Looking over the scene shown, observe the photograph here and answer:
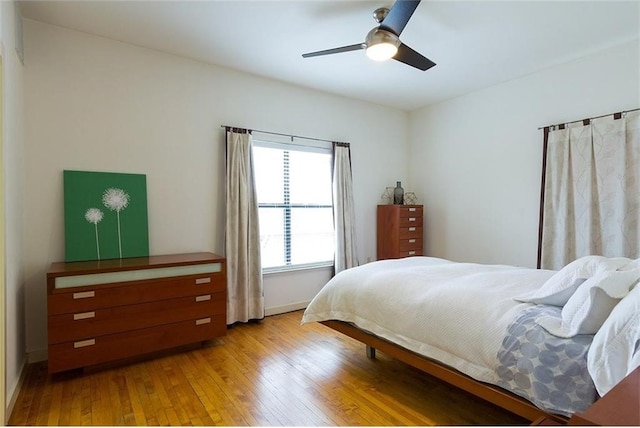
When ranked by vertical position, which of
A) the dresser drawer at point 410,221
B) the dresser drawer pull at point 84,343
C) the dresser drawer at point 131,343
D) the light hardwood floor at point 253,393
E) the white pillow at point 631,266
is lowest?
the light hardwood floor at point 253,393

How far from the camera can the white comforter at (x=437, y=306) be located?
5.63 feet

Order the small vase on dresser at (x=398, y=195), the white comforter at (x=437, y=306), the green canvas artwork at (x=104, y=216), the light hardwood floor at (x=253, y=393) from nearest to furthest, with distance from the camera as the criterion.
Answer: the white comforter at (x=437, y=306) < the light hardwood floor at (x=253, y=393) < the green canvas artwork at (x=104, y=216) < the small vase on dresser at (x=398, y=195)

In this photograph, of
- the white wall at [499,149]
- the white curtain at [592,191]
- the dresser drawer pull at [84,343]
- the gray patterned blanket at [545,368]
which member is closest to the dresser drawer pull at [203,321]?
the dresser drawer pull at [84,343]

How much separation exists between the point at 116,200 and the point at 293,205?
183 centimetres

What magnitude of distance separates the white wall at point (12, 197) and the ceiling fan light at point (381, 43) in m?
2.12

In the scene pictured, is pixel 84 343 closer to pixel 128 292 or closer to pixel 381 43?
pixel 128 292

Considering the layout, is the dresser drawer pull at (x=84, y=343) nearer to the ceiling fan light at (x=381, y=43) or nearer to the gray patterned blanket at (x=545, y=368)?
the gray patterned blanket at (x=545, y=368)

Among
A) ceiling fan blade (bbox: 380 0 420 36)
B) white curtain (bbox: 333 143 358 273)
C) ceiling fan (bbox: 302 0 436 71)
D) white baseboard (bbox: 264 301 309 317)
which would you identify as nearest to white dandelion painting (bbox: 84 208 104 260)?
white baseboard (bbox: 264 301 309 317)

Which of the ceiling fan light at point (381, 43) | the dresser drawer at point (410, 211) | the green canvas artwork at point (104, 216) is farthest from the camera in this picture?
the dresser drawer at point (410, 211)

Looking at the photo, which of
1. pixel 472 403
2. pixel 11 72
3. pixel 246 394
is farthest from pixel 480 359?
pixel 11 72

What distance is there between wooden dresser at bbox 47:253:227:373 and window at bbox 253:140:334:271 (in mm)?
1002

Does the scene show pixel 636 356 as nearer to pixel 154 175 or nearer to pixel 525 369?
pixel 525 369

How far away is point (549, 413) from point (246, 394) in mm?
1649

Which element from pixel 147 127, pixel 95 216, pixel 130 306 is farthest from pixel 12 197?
pixel 147 127
